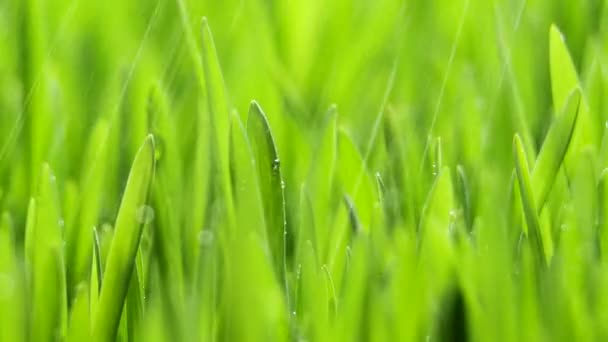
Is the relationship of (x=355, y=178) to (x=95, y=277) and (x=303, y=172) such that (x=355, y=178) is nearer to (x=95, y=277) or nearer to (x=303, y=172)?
(x=303, y=172)

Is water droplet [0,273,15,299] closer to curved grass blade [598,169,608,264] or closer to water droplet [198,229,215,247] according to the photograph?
water droplet [198,229,215,247]

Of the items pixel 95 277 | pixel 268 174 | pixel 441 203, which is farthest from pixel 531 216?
pixel 95 277

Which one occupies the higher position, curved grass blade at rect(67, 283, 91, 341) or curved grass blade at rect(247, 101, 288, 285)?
curved grass blade at rect(247, 101, 288, 285)

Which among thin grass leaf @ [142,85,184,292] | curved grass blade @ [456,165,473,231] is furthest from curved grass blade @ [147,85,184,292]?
curved grass blade @ [456,165,473,231]

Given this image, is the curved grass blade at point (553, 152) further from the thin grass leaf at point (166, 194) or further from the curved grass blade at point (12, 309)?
the curved grass blade at point (12, 309)

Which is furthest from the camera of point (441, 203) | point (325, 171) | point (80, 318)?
point (325, 171)

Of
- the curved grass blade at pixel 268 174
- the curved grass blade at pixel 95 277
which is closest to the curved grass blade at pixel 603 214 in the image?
the curved grass blade at pixel 268 174
